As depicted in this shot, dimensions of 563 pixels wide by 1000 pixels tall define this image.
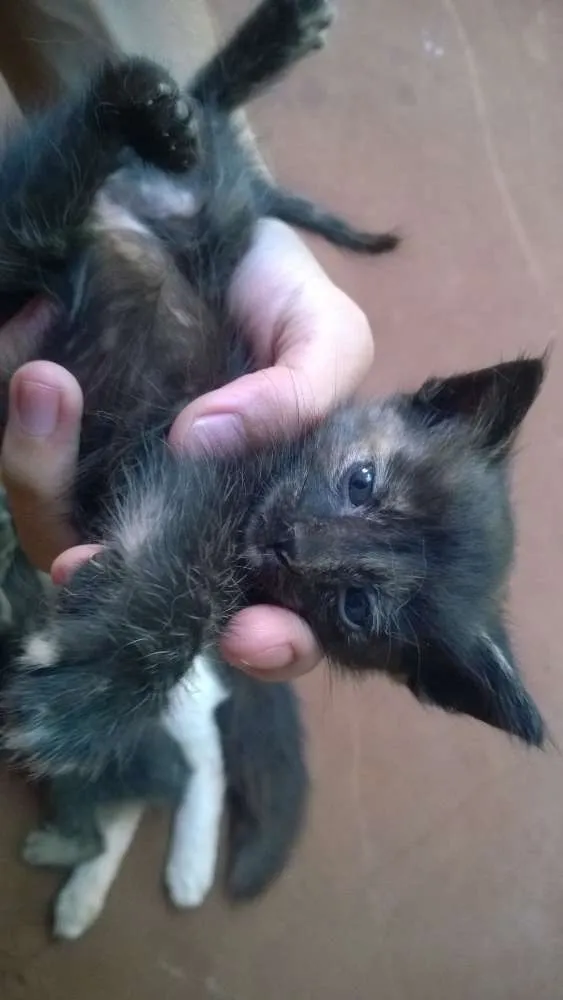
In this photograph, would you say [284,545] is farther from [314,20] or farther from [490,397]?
[314,20]

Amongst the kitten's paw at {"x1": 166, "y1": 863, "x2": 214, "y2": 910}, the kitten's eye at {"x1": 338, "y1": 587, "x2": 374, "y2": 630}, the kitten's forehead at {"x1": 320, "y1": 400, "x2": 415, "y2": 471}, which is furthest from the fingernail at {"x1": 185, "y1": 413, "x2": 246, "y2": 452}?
the kitten's paw at {"x1": 166, "y1": 863, "x2": 214, "y2": 910}

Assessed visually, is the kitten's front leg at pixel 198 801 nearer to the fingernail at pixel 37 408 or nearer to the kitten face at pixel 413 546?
the kitten face at pixel 413 546

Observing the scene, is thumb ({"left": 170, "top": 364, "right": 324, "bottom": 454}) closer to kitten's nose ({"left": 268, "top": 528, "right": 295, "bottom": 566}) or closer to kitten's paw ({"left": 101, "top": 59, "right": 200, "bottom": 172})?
kitten's nose ({"left": 268, "top": 528, "right": 295, "bottom": 566})

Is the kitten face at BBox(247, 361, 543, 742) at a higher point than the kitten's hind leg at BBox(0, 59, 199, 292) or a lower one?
lower

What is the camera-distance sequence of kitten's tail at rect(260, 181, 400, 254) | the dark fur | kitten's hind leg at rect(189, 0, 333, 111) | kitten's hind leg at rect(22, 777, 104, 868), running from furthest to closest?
kitten's hind leg at rect(22, 777, 104, 868)
kitten's tail at rect(260, 181, 400, 254)
kitten's hind leg at rect(189, 0, 333, 111)
the dark fur

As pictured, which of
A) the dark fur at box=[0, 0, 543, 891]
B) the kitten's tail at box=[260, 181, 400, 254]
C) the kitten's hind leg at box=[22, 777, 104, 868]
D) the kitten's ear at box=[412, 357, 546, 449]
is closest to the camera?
the dark fur at box=[0, 0, 543, 891]

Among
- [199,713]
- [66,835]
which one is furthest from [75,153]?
[66,835]

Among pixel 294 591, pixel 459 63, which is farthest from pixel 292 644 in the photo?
pixel 459 63

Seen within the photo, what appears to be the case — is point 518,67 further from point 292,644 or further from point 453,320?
point 292,644
